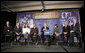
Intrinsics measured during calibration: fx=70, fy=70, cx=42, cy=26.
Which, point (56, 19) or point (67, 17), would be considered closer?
point (67, 17)

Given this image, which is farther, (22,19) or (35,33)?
(22,19)

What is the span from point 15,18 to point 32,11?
1.70 metres

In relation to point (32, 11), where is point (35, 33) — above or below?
below

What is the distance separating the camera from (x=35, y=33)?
441cm

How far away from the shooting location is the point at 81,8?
5332mm

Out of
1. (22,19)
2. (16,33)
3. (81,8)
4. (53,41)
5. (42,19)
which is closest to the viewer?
(16,33)

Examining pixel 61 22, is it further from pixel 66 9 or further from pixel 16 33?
pixel 16 33

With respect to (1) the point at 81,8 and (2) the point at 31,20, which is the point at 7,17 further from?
(1) the point at 81,8

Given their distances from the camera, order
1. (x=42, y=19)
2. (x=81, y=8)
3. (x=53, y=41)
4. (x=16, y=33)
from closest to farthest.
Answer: (x=16, y=33) → (x=53, y=41) → (x=81, y=8) → (x=42, y=19)

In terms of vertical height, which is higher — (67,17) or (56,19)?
(67,17)

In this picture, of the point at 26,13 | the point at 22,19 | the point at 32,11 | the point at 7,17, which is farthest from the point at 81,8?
the point at 7,17

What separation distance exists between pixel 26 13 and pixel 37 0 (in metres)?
2.05

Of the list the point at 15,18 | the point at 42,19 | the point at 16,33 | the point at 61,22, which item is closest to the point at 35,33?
the point at 16,33

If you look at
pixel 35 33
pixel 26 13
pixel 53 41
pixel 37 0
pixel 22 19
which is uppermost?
A: pixel 37 0
